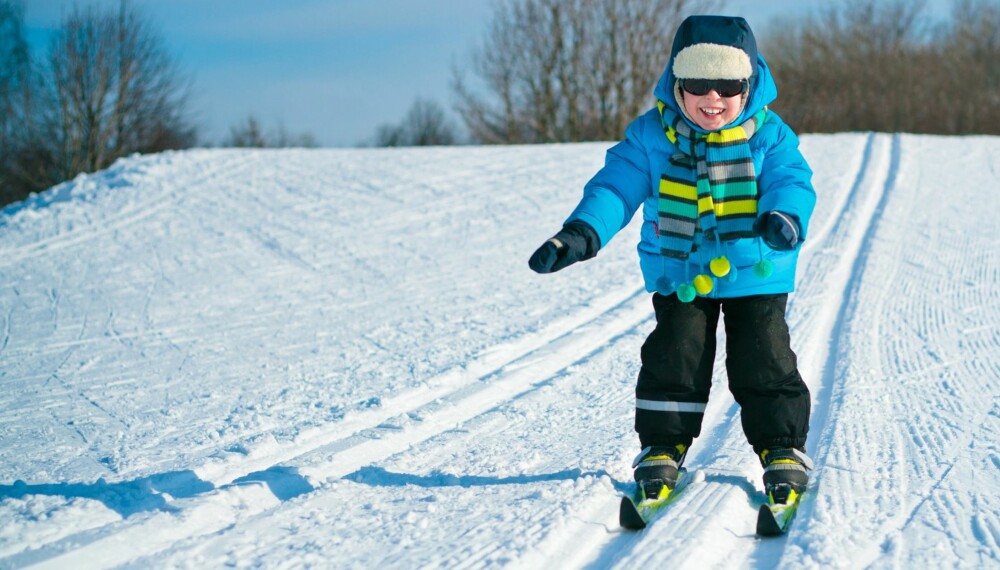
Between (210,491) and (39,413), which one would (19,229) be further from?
(210,491)

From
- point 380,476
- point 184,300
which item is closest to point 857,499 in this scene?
point 380,476

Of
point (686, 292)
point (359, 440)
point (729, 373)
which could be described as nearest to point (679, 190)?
point (686, 292)

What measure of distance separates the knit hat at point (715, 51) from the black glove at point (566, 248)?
1.75 ft

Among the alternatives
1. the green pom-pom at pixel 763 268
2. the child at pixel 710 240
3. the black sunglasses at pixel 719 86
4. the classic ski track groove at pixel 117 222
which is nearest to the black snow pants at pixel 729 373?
the child at pixel 710 240

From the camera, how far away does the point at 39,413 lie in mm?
4137

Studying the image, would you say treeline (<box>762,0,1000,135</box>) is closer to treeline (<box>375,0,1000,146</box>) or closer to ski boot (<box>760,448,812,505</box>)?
treeline (<box>375,0,1000,146</box>)

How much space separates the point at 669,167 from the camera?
9.12 feet

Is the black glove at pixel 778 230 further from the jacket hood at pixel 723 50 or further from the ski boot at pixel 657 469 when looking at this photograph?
the ski boot at pixel 657 469

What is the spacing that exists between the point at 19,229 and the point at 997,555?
9514 mm

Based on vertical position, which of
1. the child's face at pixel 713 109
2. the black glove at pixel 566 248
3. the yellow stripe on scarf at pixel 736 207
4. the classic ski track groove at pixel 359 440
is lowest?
the classic ski track groove at pixel 359 440

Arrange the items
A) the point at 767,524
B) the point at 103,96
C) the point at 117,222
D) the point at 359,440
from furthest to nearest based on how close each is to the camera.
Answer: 1. the point at 103,96
2. the point at 117,222
3. the point at 359,440
4. the point at 767,524

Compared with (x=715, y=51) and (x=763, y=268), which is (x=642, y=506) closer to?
(x=763, y=268)

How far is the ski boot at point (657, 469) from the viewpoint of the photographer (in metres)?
2.66

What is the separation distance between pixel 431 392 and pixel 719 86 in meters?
2.05
